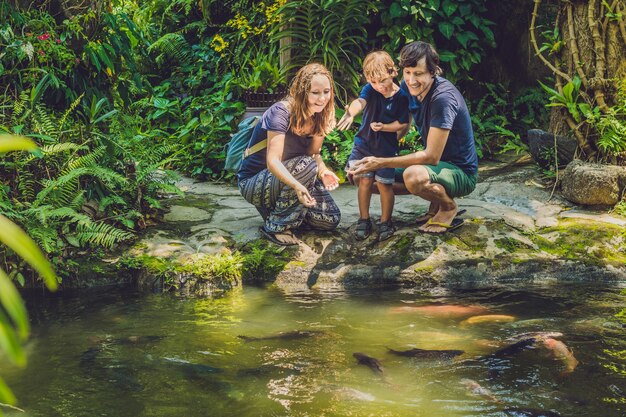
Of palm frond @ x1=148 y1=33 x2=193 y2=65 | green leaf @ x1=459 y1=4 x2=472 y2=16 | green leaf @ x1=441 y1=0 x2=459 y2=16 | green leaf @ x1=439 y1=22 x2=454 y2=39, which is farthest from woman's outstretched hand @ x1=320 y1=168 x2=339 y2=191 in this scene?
palm frond @ x1=148 y1=33 x2=193 y2=65

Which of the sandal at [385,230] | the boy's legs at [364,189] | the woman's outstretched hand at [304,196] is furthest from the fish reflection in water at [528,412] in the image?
the boy's legs at [364,189]

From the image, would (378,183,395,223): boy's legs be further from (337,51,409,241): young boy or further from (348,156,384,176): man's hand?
(348,156,384,176): man's hand

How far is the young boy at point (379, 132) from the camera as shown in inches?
233

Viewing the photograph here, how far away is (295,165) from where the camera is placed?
5.94 meters

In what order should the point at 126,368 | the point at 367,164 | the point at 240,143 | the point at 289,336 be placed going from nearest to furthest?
the point at 126,368
the point at 289,336
the point at 367,164
the point at 240,143

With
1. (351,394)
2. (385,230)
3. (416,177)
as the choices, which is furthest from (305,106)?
(351,394)

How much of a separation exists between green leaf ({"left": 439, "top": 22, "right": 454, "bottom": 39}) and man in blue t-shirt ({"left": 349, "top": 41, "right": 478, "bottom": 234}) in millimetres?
3360

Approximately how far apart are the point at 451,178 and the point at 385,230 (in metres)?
0.74

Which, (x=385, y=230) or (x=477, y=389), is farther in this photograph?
(x=385, y=230)

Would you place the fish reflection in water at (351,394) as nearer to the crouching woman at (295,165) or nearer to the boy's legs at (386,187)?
the crouching woman at (295,165)

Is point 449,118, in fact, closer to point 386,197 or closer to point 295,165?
point 386,197

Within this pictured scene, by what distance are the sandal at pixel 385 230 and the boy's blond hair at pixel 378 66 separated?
4.22 feet

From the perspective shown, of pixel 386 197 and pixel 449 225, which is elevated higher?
pixel 386 197

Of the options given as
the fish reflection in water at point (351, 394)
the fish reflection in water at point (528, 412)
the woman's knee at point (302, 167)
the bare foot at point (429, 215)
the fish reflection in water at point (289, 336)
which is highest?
the woman's knee at point (302, 167)
